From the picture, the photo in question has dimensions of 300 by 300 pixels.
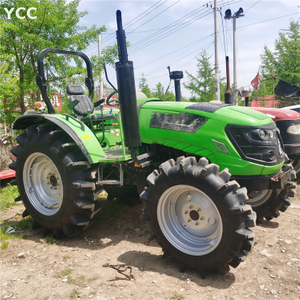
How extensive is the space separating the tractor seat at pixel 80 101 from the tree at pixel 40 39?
523cm

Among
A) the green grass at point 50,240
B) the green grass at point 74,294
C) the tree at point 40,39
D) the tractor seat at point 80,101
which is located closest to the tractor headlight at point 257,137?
the green grass at point 74,294

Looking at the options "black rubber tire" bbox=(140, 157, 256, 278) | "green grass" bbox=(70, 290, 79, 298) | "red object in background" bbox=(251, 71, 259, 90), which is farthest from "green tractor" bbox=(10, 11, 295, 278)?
"red object in background" bbox=(251, 71, 259, 90)

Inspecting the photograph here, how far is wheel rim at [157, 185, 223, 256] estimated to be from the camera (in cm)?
299

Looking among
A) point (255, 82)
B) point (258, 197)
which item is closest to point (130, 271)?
point (258, 197)

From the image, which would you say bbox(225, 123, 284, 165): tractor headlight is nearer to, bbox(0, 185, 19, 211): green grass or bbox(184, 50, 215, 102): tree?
bbox(0, 185, 19, 211): green grass

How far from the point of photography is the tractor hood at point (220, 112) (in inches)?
126

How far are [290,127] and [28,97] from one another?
8.21m

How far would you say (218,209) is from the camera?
2.78 m

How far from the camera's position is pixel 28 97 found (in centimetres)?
1017

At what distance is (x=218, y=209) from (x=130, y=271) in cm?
107

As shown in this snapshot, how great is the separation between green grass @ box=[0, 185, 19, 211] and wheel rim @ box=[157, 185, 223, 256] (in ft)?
11.0

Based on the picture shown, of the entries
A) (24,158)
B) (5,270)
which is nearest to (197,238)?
(5,270)

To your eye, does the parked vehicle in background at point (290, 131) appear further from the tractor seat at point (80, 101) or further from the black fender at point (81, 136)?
the black fender at point (81, 136)

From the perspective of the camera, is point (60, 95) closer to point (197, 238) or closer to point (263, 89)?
point (197, 238)
